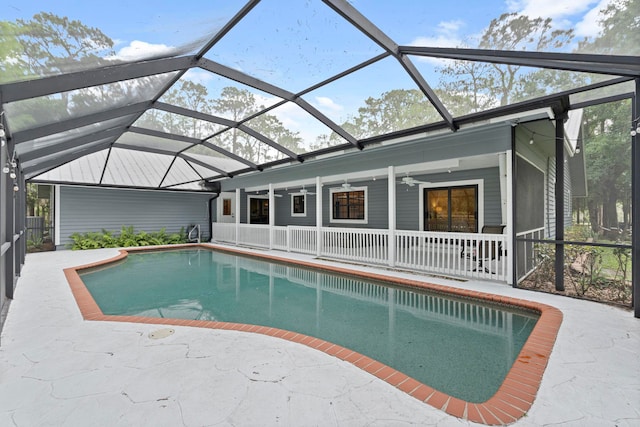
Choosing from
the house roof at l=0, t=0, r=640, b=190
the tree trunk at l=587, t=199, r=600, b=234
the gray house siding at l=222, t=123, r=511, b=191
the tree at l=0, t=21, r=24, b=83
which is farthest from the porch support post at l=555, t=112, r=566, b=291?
the tree trunk at l=587, t=199, r=600, b=234

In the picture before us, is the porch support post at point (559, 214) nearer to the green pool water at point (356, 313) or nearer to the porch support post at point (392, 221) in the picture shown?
the green pool water at point (356, 313)

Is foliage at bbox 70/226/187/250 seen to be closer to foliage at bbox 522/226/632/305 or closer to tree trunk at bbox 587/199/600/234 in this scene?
foliage at bbox 522/226/632/305

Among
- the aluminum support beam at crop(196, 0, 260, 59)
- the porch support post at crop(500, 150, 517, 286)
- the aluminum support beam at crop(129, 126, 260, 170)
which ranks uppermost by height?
the aluminum support beam at crop(196, 0, 260, 59)

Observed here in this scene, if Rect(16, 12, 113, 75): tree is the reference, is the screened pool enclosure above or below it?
above

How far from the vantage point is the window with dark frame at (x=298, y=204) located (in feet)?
43.4

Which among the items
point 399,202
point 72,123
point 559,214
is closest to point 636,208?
point 559,214

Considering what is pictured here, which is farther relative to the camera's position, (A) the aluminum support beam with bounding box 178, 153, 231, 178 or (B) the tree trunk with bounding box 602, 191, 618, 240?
(B) the tree trunk with bounding box 602, 191, 618, 240

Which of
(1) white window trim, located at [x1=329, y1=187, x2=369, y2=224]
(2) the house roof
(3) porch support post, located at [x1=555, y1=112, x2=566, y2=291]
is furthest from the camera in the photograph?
(1) white window trim, located at [x1=329, y1=187, x2=369, y2=224]

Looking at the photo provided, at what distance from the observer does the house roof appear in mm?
3193

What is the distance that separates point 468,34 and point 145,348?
4.71 metres

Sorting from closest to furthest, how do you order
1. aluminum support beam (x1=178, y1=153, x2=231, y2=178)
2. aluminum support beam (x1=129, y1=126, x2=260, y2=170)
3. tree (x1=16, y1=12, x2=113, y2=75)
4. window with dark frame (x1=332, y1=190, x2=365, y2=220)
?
tree (x1=16, y1=12, x2=113, y2=75)
aluminum support beam (x1=129, y1=126, x2=260, y2=170)
aluminum support beam (x1=178, y1=153, x2=231, y2=178)
window with dark frame (x1=332, y1=190, x2=365, y2=220)

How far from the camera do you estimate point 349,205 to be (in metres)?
11.5

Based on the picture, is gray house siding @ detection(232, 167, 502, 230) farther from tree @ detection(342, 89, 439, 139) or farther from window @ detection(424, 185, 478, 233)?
tree @ detection(342, 89, 439, 139)

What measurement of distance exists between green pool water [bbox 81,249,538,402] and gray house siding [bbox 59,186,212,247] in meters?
5.38
